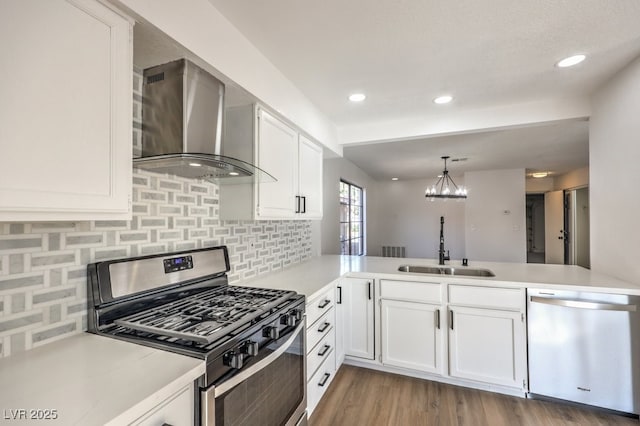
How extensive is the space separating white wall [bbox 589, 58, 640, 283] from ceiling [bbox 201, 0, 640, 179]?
0.53ft

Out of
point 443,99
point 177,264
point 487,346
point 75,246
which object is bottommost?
point 487,346

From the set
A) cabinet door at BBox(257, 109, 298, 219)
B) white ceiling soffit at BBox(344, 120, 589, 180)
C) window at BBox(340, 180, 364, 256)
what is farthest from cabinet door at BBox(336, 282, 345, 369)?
window at BBox(340, 180, 364, 256)

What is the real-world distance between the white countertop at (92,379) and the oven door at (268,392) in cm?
16

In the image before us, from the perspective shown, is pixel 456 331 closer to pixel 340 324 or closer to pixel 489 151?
pixel 340 324

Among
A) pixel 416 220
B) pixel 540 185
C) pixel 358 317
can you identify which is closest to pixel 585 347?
pixel 358 317

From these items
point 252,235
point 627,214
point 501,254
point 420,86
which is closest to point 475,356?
point 627,214

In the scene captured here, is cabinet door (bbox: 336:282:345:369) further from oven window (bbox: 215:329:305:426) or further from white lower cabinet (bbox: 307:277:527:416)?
oven window (bbox: 215:329:305:426)

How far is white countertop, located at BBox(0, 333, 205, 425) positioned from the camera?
0.68m

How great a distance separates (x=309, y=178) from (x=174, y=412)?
6.36 feet

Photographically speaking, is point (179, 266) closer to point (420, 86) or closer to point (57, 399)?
point (57, 399)

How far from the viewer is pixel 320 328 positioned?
6.67 ft

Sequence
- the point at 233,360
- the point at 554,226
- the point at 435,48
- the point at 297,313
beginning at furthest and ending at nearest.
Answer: the point at 554,226 → the point at 435,48 → the point at 297,313 → the point at 233,360

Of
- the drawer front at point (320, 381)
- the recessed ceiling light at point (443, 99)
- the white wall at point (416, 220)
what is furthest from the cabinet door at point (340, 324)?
the white wall at point (416, 220)

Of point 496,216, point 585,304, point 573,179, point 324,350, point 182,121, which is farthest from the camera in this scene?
point 496,216
